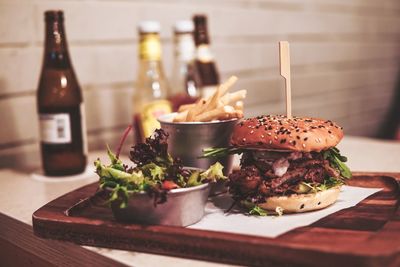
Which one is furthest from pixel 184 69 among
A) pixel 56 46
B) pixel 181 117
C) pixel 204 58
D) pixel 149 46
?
pixel 181 117

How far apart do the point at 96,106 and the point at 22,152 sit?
0.34 metres

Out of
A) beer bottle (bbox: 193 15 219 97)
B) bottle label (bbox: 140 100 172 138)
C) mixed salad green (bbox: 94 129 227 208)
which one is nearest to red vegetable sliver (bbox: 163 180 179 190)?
mixed salad green (bbox: 94 129 227 208)

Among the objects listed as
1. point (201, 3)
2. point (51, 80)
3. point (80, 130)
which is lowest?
point (80, 130)

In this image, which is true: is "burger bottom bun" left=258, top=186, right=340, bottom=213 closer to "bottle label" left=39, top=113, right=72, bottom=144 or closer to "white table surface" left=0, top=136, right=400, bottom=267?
"white table surface" left=0, top=136, right=400, bottom=267

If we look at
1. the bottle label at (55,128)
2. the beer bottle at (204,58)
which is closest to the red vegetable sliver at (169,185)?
the bottle label at (55,128)

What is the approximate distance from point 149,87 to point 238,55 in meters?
1.01

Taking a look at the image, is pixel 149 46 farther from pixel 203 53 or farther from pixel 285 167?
pixel 285 167

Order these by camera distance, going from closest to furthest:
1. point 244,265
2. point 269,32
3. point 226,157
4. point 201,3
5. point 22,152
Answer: point 244,265 < point 226,157 < point 22,152 < point 201,3 < point 269,32

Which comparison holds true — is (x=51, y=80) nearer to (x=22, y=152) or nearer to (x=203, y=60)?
(x=22, y=152)

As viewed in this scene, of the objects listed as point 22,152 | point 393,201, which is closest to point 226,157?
point 393,201

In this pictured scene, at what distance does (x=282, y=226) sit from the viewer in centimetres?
84

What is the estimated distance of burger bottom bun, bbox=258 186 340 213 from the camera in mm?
929

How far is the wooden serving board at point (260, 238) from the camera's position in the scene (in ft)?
2.21

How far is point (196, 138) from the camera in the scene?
1.04m
